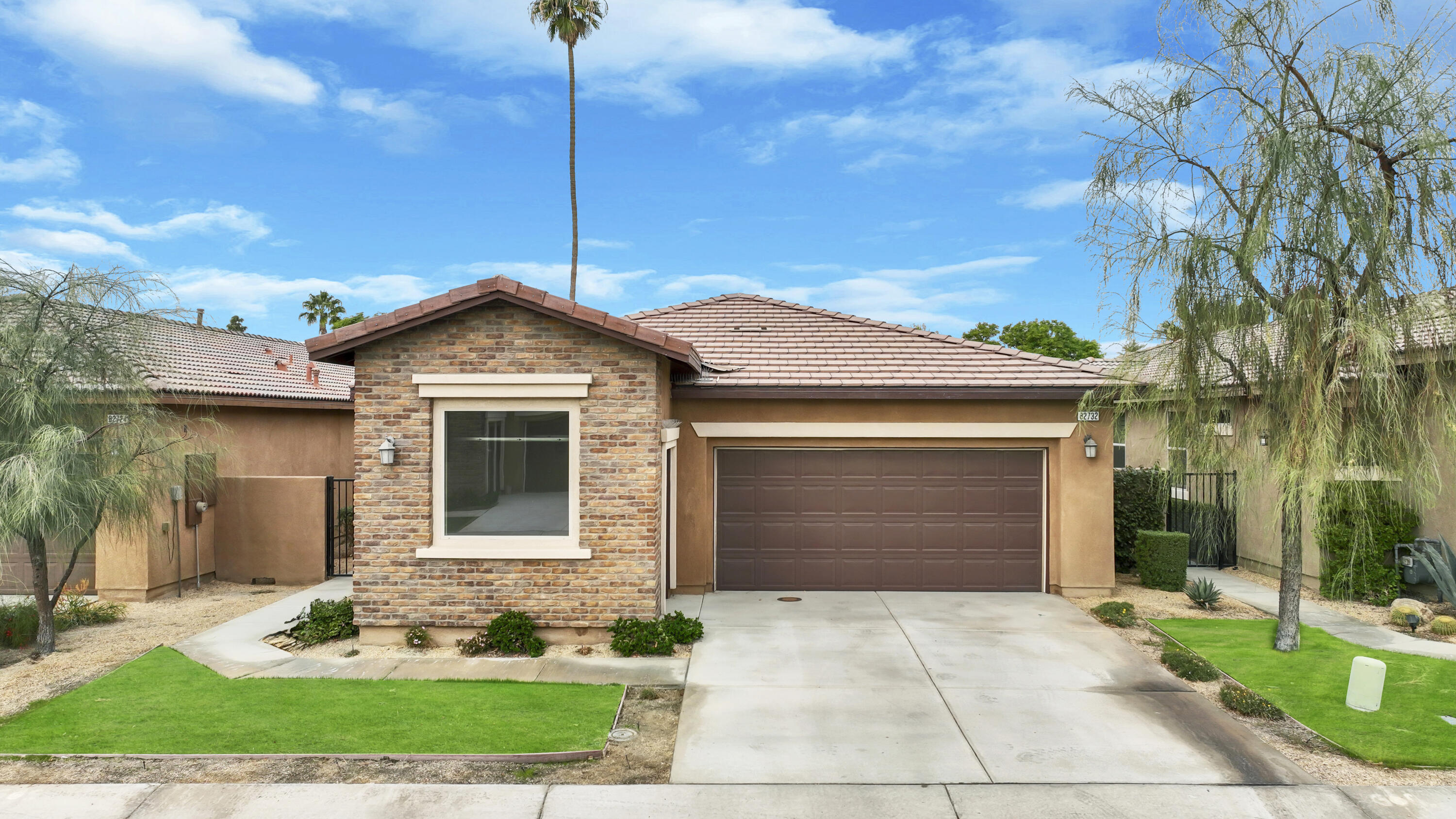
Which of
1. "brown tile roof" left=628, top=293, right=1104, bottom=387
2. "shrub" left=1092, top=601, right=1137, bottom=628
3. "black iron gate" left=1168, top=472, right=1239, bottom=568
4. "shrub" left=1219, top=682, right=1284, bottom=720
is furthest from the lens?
"black iron gate" left=1168, top=472, right=1239, bottom=568

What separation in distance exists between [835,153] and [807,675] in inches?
848

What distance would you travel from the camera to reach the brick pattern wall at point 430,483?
8789 millimetres

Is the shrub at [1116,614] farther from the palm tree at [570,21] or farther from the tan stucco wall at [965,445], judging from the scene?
the palm tree at [570,21]

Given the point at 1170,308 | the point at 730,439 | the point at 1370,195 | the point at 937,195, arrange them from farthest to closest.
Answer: the point at 937,195, the point at 730,439, the point at 1170,308, the point at 1370,195

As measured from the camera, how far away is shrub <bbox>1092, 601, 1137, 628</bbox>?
981 centimetres

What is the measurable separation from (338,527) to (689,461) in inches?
302

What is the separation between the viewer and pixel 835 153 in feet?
85.4

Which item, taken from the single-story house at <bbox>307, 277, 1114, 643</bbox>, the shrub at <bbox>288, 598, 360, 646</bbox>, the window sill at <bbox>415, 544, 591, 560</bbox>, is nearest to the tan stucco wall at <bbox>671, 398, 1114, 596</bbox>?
the single-story house at <bbox>307, 277, 1114, 643</bbox>

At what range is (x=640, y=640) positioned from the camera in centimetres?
847

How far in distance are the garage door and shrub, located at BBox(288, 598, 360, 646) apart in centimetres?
505

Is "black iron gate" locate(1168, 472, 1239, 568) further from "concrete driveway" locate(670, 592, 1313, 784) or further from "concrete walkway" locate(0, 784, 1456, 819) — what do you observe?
"concrete walkway" locate(0, 784, 1456, 819)

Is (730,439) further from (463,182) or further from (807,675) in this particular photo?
(463,182)

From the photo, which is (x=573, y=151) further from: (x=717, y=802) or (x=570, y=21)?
(x=717, y=802)

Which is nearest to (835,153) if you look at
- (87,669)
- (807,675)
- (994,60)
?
(994,60)
